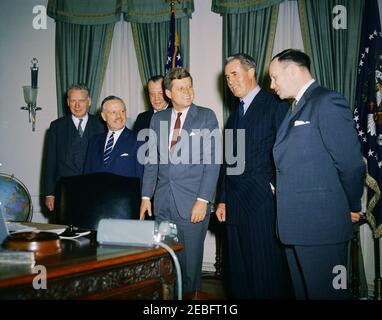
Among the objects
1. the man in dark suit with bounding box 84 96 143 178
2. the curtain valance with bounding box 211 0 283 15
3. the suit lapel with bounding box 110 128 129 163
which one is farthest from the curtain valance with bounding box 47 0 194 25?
the suit lapel with bounding box 110 128 129 163

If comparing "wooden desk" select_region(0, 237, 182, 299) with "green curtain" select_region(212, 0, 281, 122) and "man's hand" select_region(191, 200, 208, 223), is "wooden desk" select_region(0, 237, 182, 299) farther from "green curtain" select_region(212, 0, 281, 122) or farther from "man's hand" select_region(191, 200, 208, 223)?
"green curtain" select_region(212, 0, 281, 122)

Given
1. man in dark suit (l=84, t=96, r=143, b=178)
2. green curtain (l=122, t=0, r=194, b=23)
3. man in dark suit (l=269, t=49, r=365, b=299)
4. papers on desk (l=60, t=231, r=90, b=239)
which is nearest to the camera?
papers on desk (l=60, t=231, r=90, b=239)

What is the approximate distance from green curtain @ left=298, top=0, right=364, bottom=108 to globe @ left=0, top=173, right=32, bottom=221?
2.88m

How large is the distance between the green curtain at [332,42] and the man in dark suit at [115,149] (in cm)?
200

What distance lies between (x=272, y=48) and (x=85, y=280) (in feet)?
11.2

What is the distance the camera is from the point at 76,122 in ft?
11.8

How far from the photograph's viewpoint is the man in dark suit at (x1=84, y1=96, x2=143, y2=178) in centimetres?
292

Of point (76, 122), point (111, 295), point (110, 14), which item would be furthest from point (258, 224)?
point (110, 14)

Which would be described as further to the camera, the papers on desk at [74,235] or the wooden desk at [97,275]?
the papers on desk at [74,235]

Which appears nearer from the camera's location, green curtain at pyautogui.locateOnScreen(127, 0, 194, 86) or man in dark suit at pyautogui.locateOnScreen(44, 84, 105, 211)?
man in dark suit at pyautogui.locateOnScreen(44, 84, 105, 211)

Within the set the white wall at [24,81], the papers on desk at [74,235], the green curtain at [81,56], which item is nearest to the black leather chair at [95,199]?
the papers on desk at [74,235]

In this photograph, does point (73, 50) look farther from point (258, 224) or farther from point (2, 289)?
point (2, 289)

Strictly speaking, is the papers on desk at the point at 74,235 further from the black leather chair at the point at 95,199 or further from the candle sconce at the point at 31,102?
the candle sconce at the point at 31,102

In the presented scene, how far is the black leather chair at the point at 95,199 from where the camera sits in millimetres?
2113
